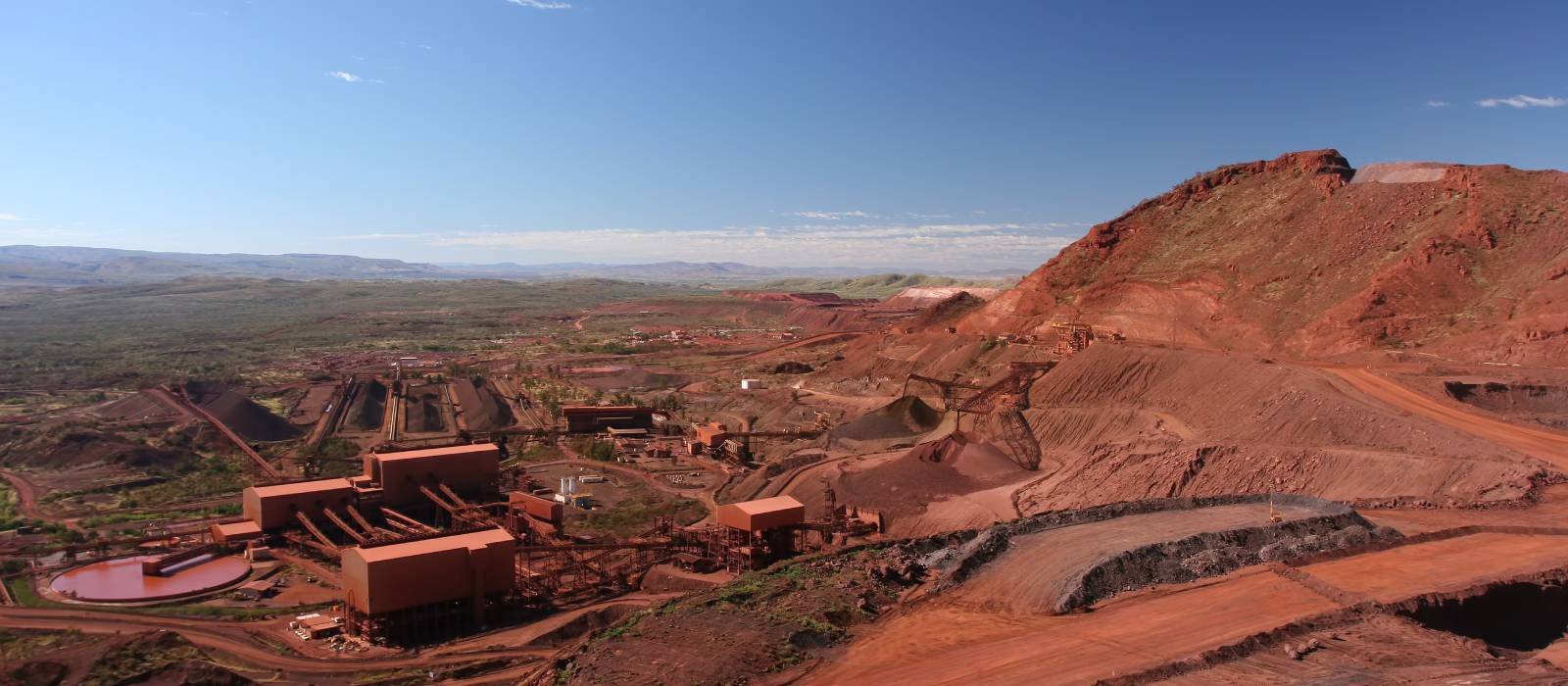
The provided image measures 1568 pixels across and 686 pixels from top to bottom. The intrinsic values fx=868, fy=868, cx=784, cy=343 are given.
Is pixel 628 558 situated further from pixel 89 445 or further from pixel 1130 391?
pixel 89 445

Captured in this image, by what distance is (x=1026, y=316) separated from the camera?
219 ft

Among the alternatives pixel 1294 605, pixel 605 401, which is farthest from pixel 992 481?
pixel 605 401

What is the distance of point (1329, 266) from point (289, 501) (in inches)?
2189

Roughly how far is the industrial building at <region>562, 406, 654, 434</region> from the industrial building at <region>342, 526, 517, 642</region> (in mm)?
27891

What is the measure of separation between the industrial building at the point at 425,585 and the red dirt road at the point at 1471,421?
32.3 m

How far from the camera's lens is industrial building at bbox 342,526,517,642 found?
2369cm

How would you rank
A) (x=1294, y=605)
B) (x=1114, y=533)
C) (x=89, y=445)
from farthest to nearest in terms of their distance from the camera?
(x=89, y=445) → (x=1114, y=533) → (x=1294, y=605)

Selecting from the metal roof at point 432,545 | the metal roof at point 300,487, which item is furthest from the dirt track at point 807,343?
the metal roof at point 432,545

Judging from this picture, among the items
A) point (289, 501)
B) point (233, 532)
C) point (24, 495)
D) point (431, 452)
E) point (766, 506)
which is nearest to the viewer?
point (766, 506)

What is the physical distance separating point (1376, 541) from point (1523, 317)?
27.6 meters

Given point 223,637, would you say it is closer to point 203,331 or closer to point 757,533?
A: point 757,533

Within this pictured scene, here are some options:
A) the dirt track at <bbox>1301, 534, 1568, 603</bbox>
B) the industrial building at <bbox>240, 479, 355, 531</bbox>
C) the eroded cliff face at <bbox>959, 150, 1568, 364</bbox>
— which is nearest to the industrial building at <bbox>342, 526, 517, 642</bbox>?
the industrial building at <bbox>240, 479, 355, 531</bbox>

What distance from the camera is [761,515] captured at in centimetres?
2878

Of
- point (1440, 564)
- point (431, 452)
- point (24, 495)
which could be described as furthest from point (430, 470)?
point (1440, 564)
